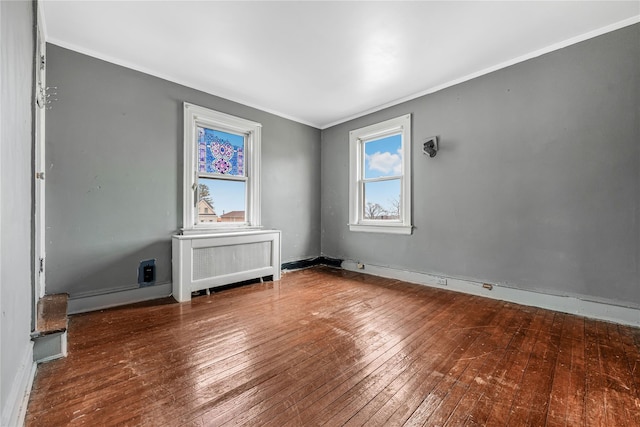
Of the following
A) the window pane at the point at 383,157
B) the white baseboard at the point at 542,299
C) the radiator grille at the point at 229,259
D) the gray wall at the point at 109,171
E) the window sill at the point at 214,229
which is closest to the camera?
the white baseboard at the point at 542,299

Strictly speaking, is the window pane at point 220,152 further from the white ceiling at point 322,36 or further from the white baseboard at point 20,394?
the white baseboard at point 20,394

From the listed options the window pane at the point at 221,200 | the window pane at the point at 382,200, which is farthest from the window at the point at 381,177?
the window pane at the point at 221,200

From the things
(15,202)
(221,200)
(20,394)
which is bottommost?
(20,394)

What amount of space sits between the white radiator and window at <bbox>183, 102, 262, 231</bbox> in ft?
1.19

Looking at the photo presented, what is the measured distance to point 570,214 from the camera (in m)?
2.51

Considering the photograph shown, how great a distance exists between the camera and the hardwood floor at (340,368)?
49.3 inches

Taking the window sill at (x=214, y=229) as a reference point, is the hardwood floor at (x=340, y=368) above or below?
below

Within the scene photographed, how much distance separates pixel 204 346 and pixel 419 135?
11.4 feet

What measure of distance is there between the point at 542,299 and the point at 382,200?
224 cm

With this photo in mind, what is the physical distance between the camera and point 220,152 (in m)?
3.65

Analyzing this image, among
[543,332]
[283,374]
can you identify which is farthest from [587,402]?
[283,374]

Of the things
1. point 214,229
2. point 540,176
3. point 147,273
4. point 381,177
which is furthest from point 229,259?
point 540,176

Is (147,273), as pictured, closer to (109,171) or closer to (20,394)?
(109,171)

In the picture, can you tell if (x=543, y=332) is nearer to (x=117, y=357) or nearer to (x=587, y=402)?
(x=587, y=402)
